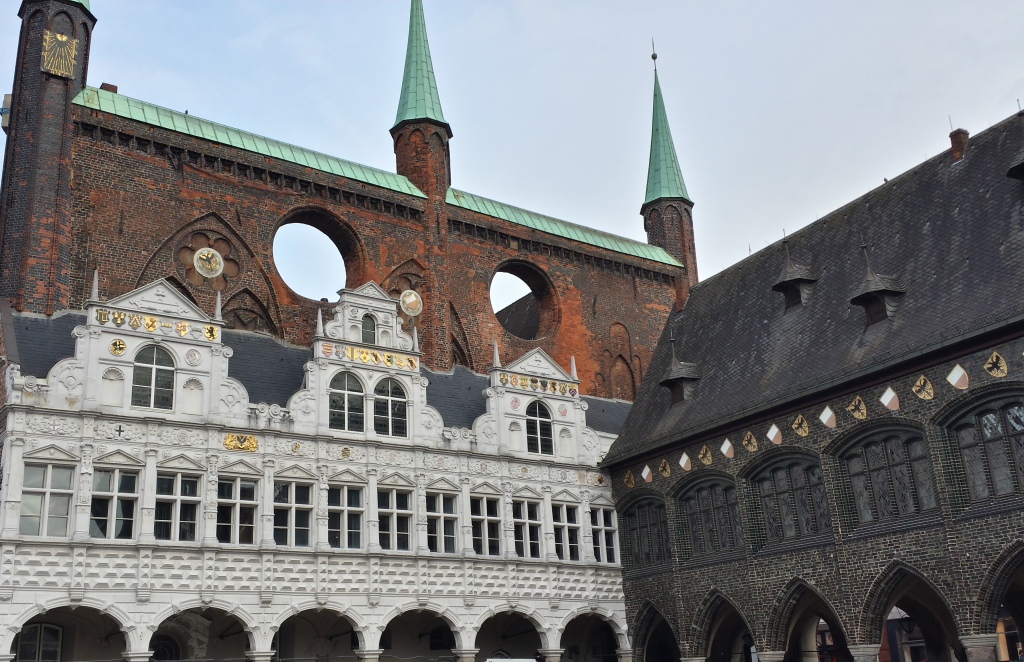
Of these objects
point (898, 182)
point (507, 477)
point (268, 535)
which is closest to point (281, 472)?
point (268, 535)

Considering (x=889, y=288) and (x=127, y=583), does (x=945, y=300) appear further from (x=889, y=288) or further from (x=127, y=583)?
(x=127, y=583)

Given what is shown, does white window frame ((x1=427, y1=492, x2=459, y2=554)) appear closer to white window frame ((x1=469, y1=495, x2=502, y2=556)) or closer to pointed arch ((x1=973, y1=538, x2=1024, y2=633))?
white window frame ((x1=469, y1=495, x2=502, y2=556))

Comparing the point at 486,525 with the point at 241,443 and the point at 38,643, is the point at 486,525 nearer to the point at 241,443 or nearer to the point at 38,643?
the point at 241,443

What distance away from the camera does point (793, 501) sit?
26797mm

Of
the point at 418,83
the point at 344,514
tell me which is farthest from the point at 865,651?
the point at 418,83

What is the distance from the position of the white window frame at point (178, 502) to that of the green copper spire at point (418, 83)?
54.0ft

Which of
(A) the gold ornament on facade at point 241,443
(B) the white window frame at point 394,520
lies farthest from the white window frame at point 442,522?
(A) the gold ornament on facade at point 241,443

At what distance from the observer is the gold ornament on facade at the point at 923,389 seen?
23.3m

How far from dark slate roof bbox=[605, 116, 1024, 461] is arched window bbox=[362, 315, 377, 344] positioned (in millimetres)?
8555

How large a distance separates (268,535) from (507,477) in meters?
7.60

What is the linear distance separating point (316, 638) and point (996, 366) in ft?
58.9

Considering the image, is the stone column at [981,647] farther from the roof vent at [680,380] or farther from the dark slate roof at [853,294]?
the roof vent at [680,380]

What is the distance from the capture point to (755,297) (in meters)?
32.7

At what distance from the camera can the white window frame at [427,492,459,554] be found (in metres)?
28.4
